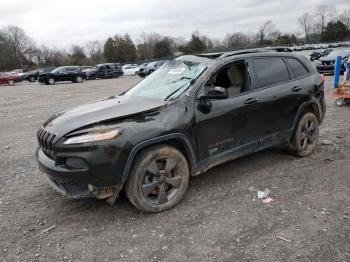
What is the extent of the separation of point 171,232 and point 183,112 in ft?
4.38

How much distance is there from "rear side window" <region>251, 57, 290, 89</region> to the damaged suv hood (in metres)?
1.63

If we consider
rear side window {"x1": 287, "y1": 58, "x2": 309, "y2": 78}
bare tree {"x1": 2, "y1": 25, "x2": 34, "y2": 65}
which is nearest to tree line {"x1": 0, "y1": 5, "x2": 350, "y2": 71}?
bare tree {"x1": 2, "y1": 25, "x2": 34, "y2": 65}

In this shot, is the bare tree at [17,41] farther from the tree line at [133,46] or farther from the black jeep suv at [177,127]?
the black jeep suv at [177,127]

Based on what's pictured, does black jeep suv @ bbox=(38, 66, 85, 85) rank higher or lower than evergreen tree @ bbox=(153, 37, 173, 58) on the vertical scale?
lower

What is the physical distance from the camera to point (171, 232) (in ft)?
11.9

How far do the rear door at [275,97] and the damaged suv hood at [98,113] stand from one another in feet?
5.18

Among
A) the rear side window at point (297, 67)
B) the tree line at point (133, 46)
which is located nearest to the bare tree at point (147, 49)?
the tree line at point (133, 46)

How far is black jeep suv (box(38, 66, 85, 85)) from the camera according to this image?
30547 mm

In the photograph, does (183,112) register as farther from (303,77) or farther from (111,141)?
(303,77)

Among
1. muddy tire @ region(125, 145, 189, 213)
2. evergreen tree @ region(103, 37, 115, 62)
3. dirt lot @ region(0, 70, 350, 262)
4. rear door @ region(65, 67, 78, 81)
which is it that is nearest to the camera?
dirt lot @ region(0, 70, 350, 262)

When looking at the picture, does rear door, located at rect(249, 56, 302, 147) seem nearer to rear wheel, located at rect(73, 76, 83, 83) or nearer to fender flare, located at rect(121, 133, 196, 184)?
fender flare, located at rect(121, 133, 196, 184)

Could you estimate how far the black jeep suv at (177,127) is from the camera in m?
3.57

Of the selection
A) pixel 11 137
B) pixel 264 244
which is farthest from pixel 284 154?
pixel 11 137

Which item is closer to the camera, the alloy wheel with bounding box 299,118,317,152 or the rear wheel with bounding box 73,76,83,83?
the alloy wheel with bounding box 299,118,317,152
